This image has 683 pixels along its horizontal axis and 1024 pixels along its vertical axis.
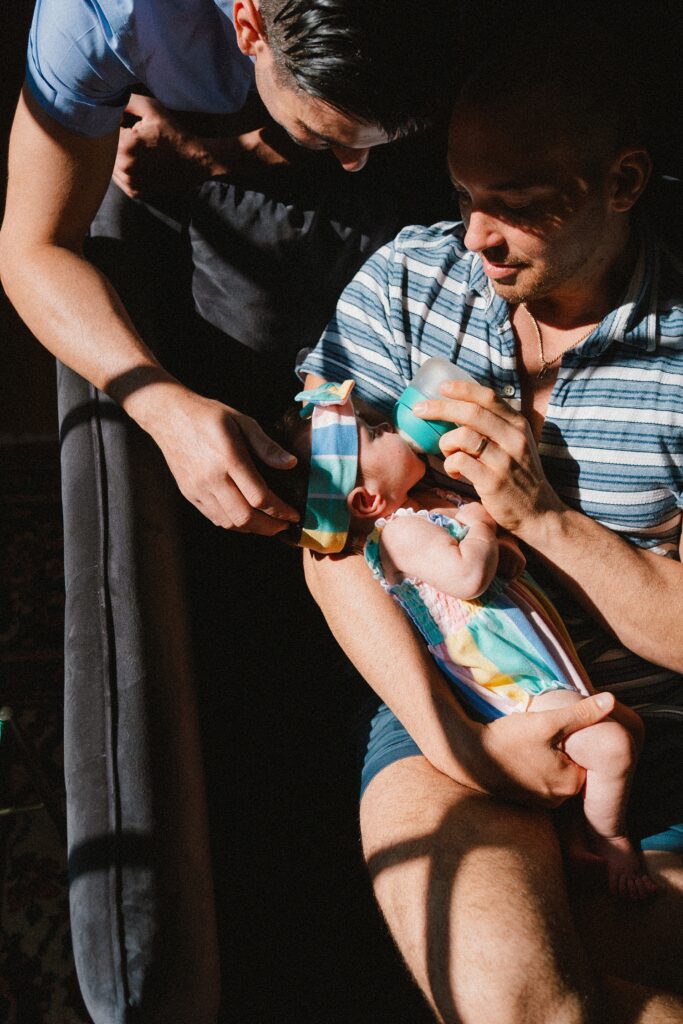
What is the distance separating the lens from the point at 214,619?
1.89 m

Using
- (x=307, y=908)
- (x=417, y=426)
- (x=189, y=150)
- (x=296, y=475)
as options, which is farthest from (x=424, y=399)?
(x=307, y=908)

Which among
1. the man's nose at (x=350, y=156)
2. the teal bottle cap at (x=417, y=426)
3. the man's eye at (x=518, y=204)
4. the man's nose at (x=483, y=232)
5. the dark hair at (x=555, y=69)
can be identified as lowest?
the teal bottle cap at (x=417, y=426)

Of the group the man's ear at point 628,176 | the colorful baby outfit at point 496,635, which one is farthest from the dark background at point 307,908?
the colorful baby outfit at point 496,635

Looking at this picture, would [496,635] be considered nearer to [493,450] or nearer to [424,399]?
[493,450]

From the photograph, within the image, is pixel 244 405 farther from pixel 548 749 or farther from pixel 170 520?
pixel 548 749

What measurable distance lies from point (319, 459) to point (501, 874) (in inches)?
29.4

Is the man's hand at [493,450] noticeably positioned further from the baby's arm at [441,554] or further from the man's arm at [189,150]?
the man's arm at [189,150]

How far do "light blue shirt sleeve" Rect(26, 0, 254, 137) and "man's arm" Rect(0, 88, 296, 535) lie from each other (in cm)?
5

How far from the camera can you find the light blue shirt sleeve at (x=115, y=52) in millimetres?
1439

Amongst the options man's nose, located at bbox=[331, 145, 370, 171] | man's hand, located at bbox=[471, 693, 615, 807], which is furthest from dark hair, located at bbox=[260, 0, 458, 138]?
man's hand, located at bbox=[471, 693, 615, 807]

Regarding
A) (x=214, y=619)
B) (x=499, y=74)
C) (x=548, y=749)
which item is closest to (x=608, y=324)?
(x=499, y=74)

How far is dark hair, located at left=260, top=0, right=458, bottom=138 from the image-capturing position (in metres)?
1.17

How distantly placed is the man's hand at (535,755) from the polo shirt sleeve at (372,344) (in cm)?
66

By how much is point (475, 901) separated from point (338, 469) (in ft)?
2.42
